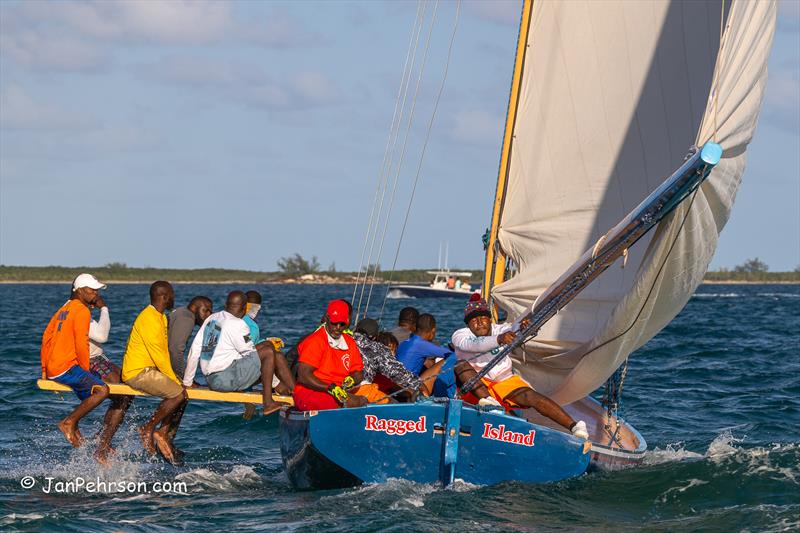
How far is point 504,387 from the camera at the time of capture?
11.7 m

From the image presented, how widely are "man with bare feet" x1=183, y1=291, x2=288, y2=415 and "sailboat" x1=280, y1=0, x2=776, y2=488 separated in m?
0.78

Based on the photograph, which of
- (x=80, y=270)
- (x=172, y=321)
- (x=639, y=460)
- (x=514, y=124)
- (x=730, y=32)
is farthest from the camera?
(x=80, y=270)

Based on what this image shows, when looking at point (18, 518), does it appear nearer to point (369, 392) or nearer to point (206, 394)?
point (206, 394)

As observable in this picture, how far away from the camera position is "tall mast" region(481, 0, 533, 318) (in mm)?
13957

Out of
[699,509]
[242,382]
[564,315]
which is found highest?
[564,315]

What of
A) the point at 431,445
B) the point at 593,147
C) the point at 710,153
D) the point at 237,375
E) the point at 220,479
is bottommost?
the point at 220,479

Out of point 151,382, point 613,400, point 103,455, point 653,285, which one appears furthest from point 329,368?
point 613,400

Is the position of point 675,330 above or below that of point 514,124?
below

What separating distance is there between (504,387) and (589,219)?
2.67m

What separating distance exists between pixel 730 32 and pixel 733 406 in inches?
376

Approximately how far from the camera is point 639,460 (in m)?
12.2

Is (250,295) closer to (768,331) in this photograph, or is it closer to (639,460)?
(639,460)

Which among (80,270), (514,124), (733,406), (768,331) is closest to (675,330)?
(768,331)

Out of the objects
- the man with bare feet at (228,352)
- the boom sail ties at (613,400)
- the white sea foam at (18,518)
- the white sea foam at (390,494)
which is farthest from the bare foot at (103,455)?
the boom sail ties at (613,400)
